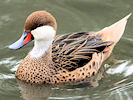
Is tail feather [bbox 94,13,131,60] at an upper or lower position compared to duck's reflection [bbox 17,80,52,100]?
upper

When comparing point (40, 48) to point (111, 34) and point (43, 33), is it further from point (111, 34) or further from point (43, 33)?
point (111, 34)

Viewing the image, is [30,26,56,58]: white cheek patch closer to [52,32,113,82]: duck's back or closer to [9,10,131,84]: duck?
[9,10,131,84]: duck

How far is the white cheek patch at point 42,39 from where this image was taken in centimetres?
746

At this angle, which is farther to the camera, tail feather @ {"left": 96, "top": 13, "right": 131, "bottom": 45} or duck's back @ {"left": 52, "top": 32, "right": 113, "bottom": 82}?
tail feather @ {"left": 96, "top": 13, "right": 131, "bottom": 45}

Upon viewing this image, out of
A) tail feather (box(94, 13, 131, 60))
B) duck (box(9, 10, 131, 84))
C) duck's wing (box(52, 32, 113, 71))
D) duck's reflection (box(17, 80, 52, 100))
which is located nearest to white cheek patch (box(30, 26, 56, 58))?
duck (box(9, 10, 131, 84))

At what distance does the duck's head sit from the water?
1046mm

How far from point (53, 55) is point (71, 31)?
6.66ft

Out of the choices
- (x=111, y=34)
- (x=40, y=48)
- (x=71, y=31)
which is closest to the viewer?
(x=40, y=48)

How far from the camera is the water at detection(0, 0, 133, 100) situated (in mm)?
7574

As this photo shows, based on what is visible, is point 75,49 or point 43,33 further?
point 75,49

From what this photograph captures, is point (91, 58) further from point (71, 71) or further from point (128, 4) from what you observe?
point (128, 4)

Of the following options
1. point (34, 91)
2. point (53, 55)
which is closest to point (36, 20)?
point (53, 55)

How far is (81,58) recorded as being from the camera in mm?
8031

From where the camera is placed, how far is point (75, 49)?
8.08 meters
